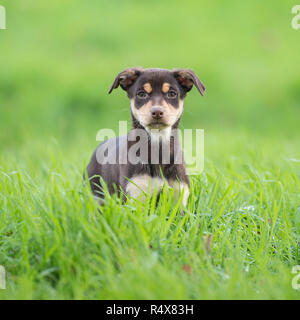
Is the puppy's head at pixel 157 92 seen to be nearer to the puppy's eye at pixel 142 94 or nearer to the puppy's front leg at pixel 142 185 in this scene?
the puppy's eye at pixel 142 94

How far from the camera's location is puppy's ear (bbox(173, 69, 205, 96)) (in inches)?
167

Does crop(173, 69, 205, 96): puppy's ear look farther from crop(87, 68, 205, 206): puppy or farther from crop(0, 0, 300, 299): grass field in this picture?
crop(0, 0, 300, 299): grass field

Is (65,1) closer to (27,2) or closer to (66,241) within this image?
(27,2)

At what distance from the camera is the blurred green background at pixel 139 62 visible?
9750 millimetres

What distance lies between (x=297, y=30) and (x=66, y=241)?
11509 mm

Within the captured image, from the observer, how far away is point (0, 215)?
3.85 meters

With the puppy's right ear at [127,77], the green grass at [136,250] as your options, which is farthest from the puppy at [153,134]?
the green grass at [136,250]

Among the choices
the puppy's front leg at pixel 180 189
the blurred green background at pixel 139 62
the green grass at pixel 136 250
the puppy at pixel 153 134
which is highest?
the blurred green background at pixel 139 62

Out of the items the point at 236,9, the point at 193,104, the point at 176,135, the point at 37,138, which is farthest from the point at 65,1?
the point at 176,135

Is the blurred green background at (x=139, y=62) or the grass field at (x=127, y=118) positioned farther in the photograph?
the blurred green background at (x=139, y=62)

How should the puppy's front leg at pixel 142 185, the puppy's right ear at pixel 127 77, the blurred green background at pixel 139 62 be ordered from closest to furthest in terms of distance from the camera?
the puppy's front leg at pixel 142 185
the puppy's right ear at pixel 127 77
the blurred green background at pixel 139 62

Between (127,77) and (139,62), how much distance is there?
6.72 m

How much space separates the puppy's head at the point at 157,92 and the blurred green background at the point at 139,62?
3.23m

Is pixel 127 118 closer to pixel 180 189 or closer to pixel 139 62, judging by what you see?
pixel 139 62
